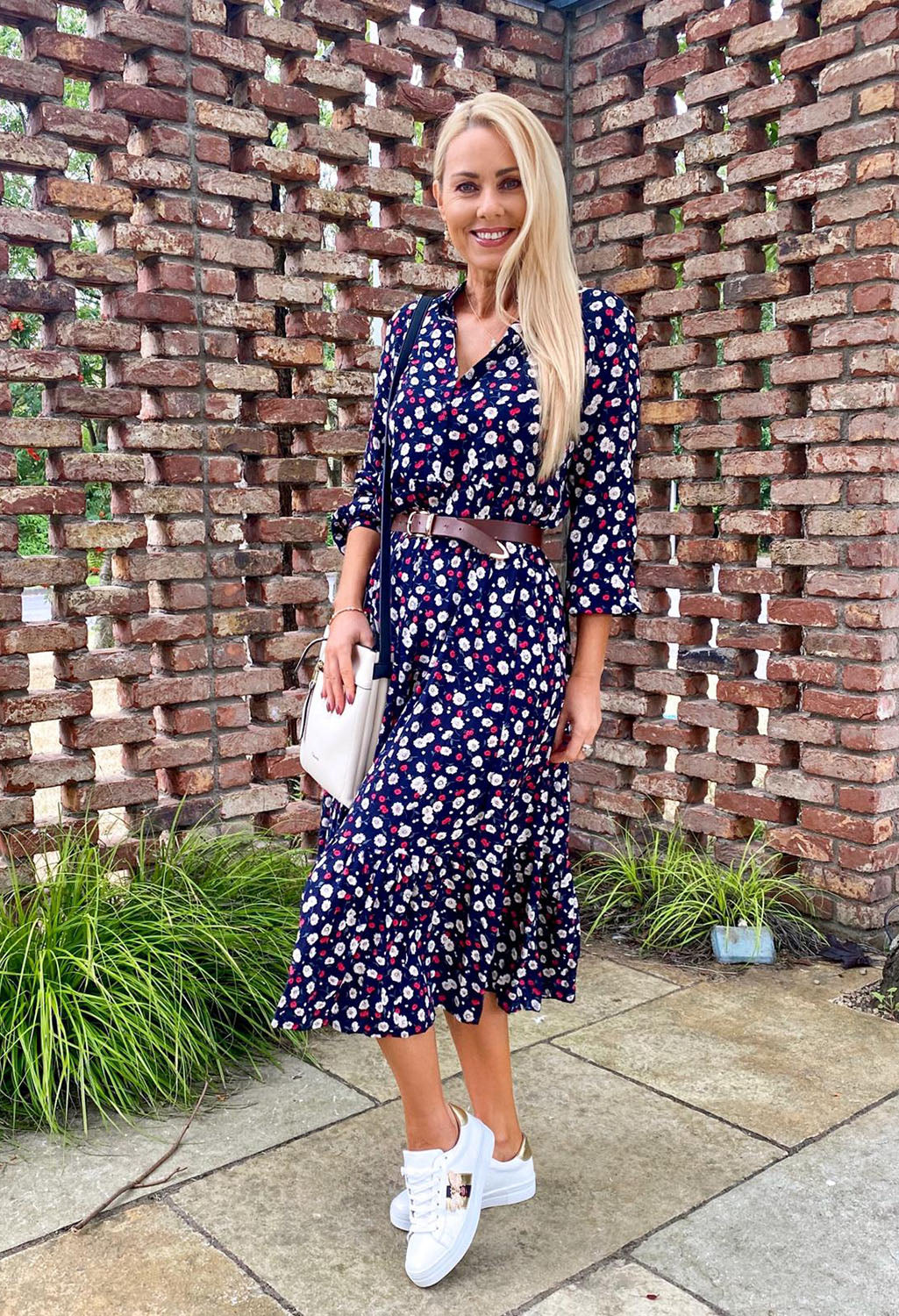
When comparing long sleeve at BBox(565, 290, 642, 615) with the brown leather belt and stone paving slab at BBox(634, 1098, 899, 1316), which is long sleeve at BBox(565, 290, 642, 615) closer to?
the brown leather belt

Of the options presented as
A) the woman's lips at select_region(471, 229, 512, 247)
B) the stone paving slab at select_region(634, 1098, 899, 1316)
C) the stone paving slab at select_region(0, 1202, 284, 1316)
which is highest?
the woman's lips at select_region(471, 229, 512, 247)

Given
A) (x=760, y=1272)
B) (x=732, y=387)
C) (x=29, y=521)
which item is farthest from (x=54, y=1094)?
(x=29, y=521)

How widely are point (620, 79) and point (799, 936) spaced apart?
113 inches

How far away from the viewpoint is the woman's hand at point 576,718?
2.19 m

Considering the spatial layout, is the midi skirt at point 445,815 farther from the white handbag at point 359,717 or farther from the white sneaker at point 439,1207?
the white sneaker at point 439,1207

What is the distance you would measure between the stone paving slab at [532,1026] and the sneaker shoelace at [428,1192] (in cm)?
65

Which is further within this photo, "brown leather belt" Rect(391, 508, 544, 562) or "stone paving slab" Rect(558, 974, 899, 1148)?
"stone paving slab" Rect(558, 974, 899, 1148)

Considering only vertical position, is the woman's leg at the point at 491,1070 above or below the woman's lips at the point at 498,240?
below

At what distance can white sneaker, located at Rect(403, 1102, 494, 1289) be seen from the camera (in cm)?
204

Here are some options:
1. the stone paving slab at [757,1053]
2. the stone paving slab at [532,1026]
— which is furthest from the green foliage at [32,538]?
the stone paving slab at [757,1053]

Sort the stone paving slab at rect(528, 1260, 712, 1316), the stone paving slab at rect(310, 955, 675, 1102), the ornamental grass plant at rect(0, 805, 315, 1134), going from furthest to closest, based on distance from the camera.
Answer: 1. the stone paving slab at rect(310, 955, 675, 1102)
2. the ornamental grass plant at rect(0, 805, 315, 1134)
3. the stone paving slab at rect(528, 1260, 712, 1316)

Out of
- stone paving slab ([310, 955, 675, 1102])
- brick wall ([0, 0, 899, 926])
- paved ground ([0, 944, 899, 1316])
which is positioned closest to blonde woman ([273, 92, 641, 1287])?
paved ground ([0, 944, 899, 1316])

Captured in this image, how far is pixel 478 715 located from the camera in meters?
2.03

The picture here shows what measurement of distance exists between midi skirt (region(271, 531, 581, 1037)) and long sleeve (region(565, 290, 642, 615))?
8cm
